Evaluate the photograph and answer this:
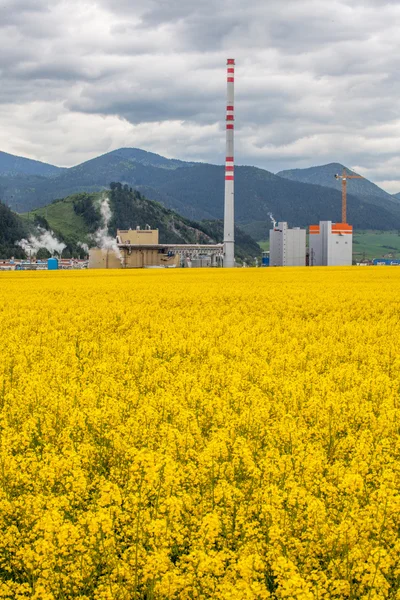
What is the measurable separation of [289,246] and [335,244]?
34.8 ft

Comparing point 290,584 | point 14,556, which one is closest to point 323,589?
point 290,584

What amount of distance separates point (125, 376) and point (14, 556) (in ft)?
18.8

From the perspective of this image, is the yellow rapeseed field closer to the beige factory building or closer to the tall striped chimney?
the tall striped chimney

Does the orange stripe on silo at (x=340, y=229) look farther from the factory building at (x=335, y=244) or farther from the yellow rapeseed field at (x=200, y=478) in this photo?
the yellow rapeseed field at (x=200, y=478)

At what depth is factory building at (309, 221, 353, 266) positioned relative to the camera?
14488 cm

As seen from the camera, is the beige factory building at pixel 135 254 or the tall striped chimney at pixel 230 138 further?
the beige factory building at pixel 135 254

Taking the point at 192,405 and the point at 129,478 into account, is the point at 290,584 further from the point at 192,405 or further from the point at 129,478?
the point at 192,405

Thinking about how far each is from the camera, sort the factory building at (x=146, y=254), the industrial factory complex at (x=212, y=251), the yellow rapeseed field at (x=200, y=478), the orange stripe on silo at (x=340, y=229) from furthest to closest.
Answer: the orange stripe on silo at (x=340, y=229) → the factory building at (x=146, y=254) → the industrial factory complex at (x=212, y=251) → the yellow rapeseed field at (x=200, y=478)

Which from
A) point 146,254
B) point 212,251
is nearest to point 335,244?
point 212,251

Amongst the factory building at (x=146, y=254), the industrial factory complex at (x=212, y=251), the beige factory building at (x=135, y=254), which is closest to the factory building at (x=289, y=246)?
the industrial factory complex at (x=212, y=251)

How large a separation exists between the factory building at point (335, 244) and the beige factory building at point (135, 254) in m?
33.5

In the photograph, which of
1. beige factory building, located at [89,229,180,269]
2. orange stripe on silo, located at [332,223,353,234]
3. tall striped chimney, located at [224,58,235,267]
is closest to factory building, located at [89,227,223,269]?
beige factory building, located at [89,229,180,269]

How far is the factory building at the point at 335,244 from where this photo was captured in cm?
14488

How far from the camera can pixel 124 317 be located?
65.1 feet
